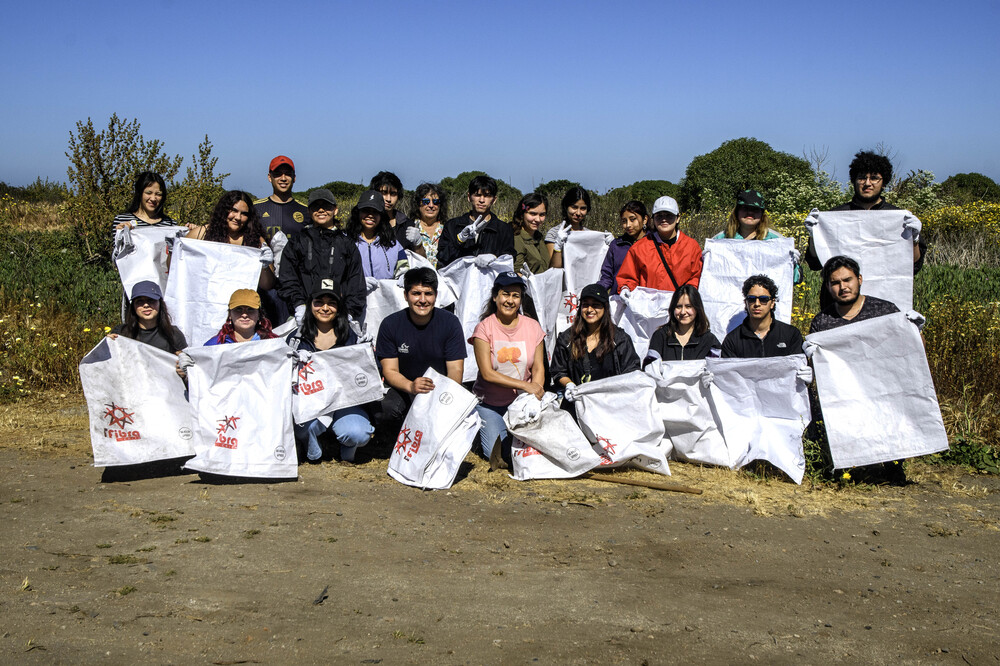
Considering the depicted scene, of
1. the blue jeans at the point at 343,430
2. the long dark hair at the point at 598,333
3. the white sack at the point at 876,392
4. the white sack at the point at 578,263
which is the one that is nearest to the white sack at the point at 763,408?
the white sack at the point at 876,392

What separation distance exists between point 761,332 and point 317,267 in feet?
10.6

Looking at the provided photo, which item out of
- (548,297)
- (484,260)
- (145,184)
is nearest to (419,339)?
(484,260)

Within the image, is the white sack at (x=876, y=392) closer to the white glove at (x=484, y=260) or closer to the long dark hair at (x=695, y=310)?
the long dark hair at (x=695, y=310)

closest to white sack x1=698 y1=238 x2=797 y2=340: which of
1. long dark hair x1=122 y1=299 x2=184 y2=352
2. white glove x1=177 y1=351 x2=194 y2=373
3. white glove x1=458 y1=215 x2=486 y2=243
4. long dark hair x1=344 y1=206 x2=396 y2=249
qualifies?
white glove x1=458 y1=215 x2=486 y2=243

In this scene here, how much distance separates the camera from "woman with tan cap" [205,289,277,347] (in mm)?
5641

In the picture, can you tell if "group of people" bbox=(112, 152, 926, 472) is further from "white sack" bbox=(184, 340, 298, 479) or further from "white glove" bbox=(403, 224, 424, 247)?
"white sack" bbox=(184, 340, 298, 479)

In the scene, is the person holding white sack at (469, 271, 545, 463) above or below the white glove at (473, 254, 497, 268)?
below

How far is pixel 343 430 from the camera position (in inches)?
231

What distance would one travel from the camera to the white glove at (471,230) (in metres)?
6.67

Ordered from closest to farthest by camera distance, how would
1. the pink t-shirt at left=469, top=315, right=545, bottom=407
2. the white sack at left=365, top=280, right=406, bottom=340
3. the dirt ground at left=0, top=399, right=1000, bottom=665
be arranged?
the dirt ground at left=0, top=399, right=1000, bottom=665
the pink t-shirt at left=469, top=315, right=545, bottom=407
the white sack at left=365, top=280, right=406, bottom=340

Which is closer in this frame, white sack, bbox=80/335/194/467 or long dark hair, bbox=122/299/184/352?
white sack, bbox=80/335/194/467

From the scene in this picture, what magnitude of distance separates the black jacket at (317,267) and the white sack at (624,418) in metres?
1.90

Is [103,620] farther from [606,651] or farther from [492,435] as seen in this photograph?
[492,435]

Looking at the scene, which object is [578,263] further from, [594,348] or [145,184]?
[145,184]
